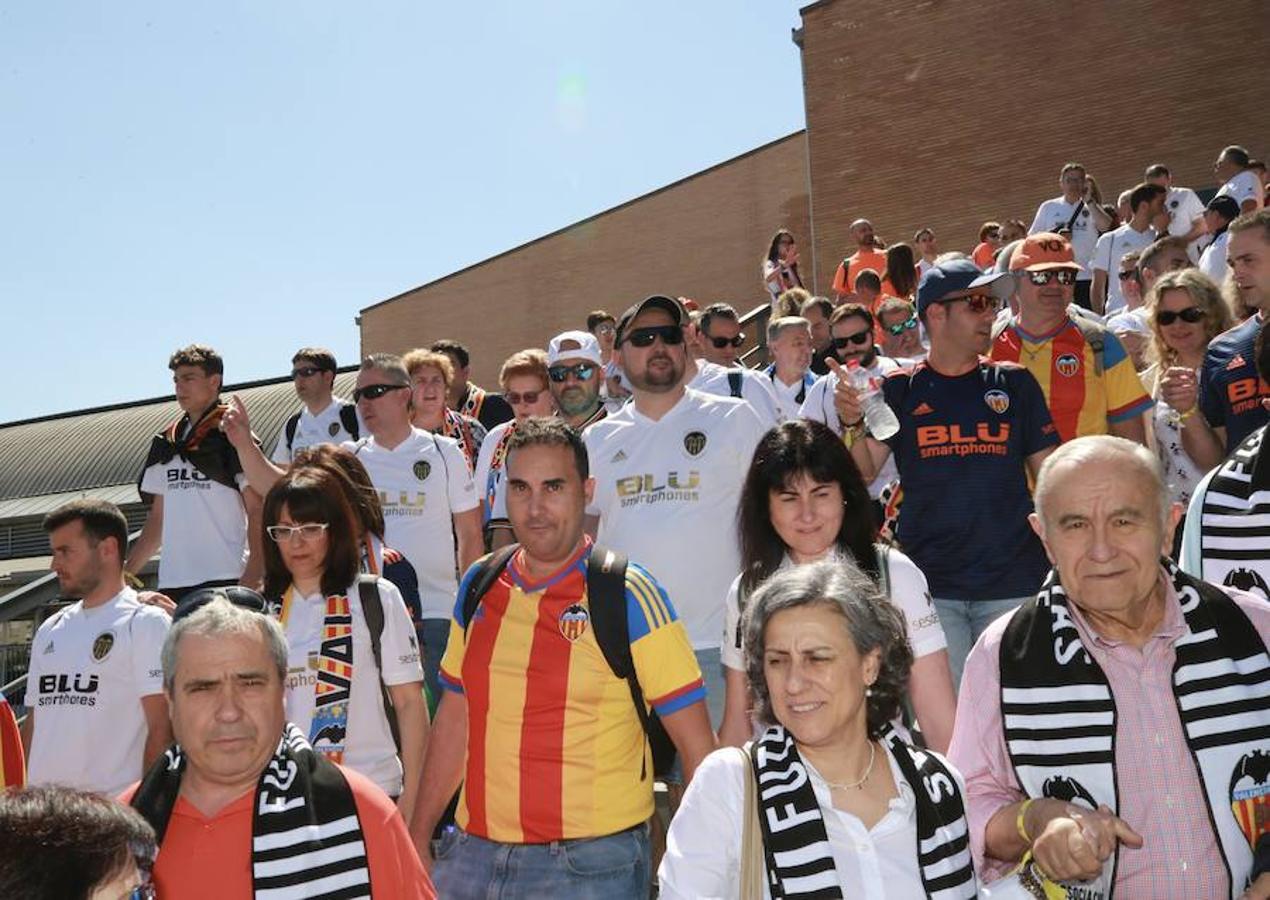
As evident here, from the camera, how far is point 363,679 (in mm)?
4637

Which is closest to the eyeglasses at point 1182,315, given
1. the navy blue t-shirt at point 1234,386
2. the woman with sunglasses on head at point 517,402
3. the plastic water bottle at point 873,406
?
the navy blue t-shirt at point 1234,386

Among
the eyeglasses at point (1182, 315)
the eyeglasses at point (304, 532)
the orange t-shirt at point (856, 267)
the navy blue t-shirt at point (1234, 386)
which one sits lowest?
the eyeglasses at point (304, 532)

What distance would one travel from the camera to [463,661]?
13.6ft

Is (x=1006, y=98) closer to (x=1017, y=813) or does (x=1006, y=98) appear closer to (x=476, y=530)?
(x=476, y=530)

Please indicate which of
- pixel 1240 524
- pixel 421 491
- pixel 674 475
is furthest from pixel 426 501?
pixel 1240 524

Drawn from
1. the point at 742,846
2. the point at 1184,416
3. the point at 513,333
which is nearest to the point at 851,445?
the point at 1184,416

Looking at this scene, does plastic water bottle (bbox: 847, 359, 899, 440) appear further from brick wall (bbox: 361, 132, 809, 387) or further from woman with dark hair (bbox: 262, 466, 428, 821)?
brick wall (bbox: 361, 132, 809, 387)

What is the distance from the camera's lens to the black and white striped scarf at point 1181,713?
299 cm

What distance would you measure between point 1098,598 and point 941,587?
222cm

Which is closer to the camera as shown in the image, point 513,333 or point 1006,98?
point 1006,98

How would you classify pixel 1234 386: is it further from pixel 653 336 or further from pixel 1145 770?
pixel 1145 770

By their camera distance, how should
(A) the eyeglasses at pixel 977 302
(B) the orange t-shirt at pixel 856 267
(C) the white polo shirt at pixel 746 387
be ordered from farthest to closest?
(B) the orange t-shirt at pixel 856 267 < (C) the white polo shirt at pixel 746 387 < (A) the eyeglasses at pixel 977 302

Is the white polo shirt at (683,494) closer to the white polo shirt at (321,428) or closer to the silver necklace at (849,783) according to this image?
the silver necklace at (849,783)

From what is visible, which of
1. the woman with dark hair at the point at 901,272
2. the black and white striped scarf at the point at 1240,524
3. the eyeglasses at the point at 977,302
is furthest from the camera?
the woman with dark hair at the point at 901,272
